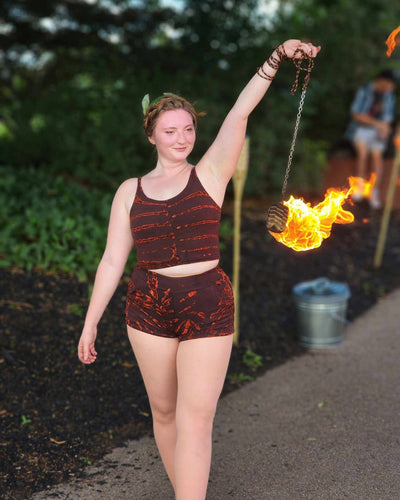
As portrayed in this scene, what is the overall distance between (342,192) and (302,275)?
13.7ft

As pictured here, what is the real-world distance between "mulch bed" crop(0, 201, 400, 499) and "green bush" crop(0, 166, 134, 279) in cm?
15

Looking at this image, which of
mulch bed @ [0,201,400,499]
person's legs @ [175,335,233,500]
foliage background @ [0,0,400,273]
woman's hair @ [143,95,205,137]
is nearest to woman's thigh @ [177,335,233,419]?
person's legs @ [175,335,233,500]

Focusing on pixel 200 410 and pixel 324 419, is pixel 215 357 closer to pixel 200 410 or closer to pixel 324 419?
pixel 200 410

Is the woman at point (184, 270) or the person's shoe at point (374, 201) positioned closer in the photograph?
the woman at point (184, 270)

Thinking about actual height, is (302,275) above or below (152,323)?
below

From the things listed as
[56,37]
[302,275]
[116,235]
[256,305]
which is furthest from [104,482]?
[56,37]

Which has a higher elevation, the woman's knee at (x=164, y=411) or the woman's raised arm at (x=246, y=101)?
the woman's raised arm at (x=246, y=101)

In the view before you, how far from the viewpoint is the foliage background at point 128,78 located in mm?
9172

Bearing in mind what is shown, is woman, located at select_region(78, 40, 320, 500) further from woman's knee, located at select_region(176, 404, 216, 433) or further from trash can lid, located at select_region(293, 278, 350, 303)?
trash can lid, located at select_region(293, 278, 350, 303)

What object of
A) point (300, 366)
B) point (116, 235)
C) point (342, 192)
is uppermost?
point (342, 192)

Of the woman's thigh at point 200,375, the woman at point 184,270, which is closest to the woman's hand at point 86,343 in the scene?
the woman at point 184,270

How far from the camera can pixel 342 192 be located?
3.26 meters

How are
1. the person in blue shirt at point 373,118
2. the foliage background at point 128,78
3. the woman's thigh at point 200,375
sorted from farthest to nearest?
the person in blue shirt at point 373,118, the foliage background at point 128,78, the woman's thigh at point 200,375

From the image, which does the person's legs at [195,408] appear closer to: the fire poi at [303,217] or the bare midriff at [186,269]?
the bare midriff at [186,269]
